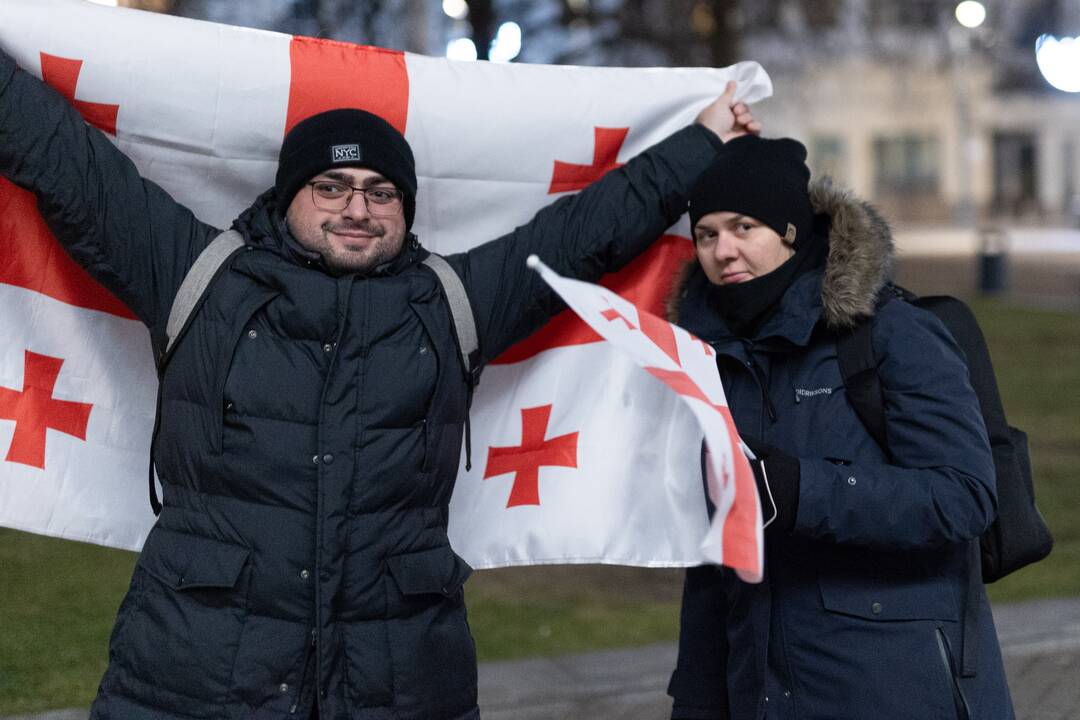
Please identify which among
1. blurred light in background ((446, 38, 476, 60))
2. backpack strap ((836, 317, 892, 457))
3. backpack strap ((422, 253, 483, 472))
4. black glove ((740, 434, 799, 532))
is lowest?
black glove ((740, 434, 799, 532))

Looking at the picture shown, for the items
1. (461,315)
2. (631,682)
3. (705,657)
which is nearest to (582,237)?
(461,315)

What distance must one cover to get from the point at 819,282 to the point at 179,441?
1.39 metres

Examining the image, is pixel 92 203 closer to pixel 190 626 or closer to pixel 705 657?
pixel 190 626

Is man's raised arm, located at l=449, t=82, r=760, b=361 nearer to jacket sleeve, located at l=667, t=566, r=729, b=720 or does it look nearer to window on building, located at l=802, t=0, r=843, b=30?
jacket sleeve, located at l=667, t=566, r=729, b=720

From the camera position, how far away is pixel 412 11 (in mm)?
10273

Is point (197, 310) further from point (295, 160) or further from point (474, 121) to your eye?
point (474, 121)

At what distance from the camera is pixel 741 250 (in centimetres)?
312

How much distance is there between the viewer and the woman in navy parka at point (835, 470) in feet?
9.35

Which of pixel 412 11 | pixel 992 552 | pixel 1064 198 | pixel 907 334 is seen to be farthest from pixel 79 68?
pixel 1064 198

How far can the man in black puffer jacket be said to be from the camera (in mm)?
2895

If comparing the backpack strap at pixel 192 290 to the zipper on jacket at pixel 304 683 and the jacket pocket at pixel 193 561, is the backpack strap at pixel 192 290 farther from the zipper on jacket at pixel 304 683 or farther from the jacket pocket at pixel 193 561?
the zipper on jacket at pixel 304 683

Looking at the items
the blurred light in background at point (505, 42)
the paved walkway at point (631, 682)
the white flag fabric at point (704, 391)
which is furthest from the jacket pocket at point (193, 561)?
the blurred light in background at point (505, 42)

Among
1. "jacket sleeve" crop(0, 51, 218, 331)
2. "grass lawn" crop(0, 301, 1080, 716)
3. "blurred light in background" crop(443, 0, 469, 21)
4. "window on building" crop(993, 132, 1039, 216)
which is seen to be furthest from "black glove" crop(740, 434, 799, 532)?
"window on building" crop(993, 132, 1039, 216)

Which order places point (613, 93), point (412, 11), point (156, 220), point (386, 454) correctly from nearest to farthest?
1. point (386, 454)
2. point (156, 220)
3. point (613, 93)
4. point (412, 11)
